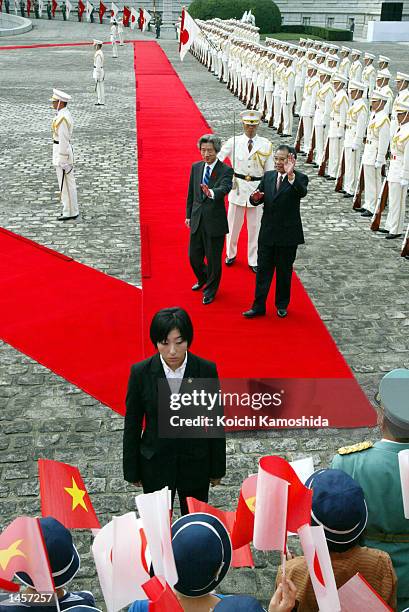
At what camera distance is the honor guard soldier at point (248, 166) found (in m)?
7.46

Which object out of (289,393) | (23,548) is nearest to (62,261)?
(289,393)

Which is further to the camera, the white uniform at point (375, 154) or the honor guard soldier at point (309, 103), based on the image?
the honor guard soldier at point (309, 103)

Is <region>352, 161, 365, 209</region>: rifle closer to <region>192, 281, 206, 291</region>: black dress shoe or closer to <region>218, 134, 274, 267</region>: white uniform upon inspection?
<region>218, 134, 274, 267</region>: white uniform

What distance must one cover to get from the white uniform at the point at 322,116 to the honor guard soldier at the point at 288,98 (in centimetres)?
246

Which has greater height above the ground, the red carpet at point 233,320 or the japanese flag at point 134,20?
the japanese flag at point 134,20

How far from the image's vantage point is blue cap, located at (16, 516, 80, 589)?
2318mm

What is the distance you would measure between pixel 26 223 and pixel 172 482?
680 cm

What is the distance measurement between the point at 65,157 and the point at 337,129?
5.00 meters

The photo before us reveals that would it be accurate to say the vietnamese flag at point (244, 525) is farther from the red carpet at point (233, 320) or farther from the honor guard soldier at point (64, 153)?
the honor guard soldier at point (64, 153)

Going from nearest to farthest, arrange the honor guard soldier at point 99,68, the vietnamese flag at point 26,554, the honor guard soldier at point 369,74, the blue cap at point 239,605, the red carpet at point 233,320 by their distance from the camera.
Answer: the blue cap at point 239,605 < the vietnamese flag at point 26,554 < the red carpet at point 233,320 < the honor guard soldier at point 369,74 < the honor guard soldier at point 99,68

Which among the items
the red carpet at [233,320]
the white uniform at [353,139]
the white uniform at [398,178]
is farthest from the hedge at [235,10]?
the white uniform at [398,178]

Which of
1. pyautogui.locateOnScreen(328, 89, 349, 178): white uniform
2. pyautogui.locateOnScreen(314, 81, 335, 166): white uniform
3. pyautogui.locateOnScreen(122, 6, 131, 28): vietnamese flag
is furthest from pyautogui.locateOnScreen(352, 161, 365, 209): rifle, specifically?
pyautogui.locateOnScreen(122, 6, 131, 28): vietnamese flag

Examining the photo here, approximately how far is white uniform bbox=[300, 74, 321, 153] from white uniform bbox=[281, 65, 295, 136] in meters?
1.44

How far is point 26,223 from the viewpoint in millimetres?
9703
